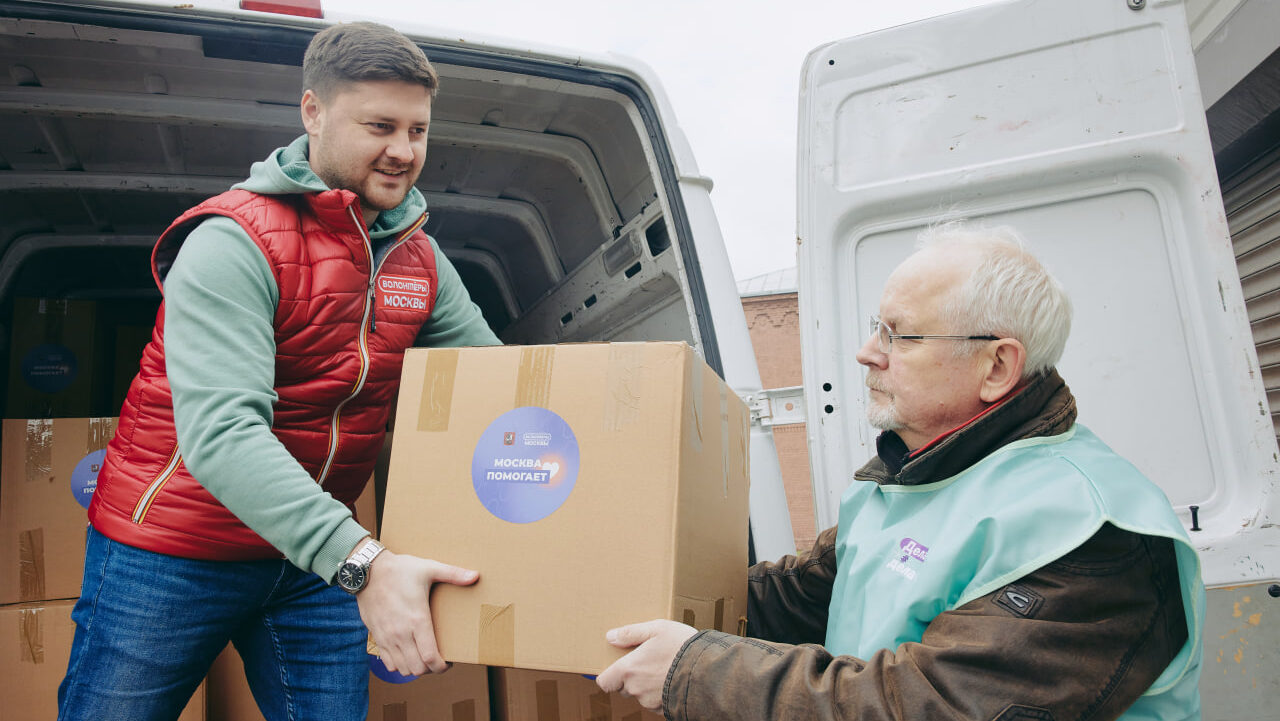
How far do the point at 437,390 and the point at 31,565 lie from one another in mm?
1668

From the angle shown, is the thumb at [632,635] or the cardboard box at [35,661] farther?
the cardboard box at [35,661]

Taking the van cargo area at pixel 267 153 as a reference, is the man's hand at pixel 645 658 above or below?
below

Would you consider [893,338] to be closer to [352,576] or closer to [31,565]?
[352,576]

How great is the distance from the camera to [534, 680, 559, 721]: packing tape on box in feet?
6.27

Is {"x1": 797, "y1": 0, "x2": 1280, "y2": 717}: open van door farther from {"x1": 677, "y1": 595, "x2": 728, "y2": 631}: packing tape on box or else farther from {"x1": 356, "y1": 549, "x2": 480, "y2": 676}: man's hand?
{"x1": 356, "y1": 549, "x2": 480, "y2": 676}: man's hand

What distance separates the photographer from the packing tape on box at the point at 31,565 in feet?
6.79

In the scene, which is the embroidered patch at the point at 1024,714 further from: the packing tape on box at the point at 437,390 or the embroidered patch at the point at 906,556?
the packing tape on box at the point at 437,390

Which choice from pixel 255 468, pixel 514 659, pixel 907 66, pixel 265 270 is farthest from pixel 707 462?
pixel 907 66

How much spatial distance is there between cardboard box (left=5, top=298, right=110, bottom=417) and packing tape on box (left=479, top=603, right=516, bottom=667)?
282 centimetres

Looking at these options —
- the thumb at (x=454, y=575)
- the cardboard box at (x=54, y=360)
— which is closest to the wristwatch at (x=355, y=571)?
the thumb at (x=454, y=575)

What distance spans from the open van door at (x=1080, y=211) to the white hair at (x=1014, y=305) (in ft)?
1.47

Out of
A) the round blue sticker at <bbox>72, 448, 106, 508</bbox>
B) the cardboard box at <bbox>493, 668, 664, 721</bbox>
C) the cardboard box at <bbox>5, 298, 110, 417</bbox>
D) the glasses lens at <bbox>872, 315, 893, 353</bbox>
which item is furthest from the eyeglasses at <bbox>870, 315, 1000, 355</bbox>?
the cardboard box at <bbox>5, 298, 110, 417</bbox>

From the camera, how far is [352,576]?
114 centimetres

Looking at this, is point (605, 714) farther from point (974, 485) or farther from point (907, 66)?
point (907, 66)
